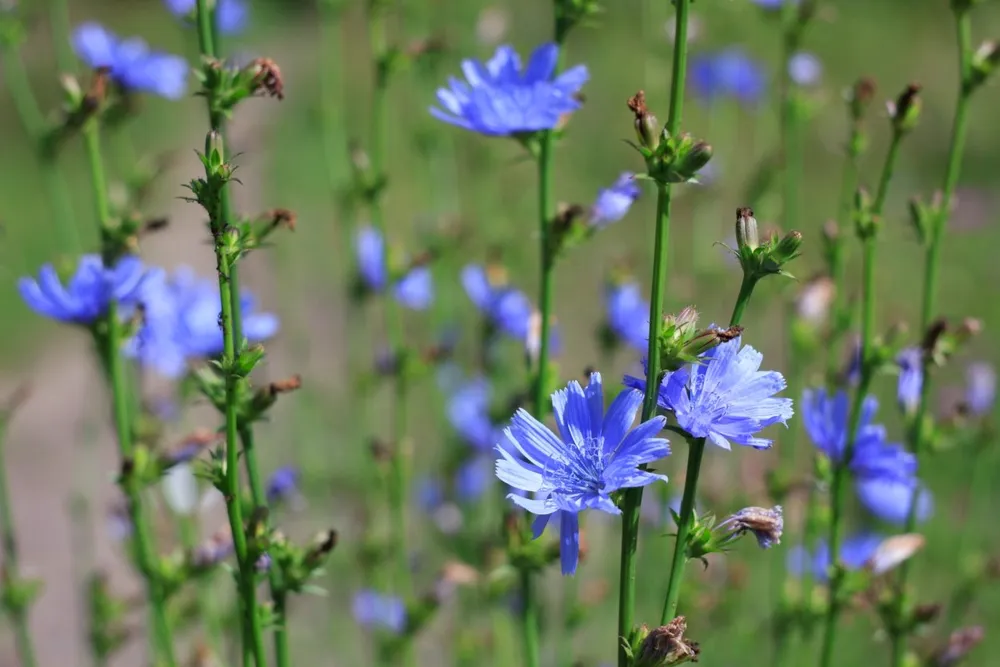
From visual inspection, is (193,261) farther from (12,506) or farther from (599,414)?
(599,414)

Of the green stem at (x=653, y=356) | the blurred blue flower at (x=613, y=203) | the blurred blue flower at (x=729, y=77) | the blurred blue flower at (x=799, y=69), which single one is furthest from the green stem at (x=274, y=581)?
the blurred blue flower at (x=729, y=77)

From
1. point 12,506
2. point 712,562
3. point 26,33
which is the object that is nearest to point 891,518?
point 712,562

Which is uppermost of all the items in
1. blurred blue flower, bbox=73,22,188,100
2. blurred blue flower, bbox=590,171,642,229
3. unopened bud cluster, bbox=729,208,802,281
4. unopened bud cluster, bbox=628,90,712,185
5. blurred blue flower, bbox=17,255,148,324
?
blurred blue flower, bbox=73,22,188,100

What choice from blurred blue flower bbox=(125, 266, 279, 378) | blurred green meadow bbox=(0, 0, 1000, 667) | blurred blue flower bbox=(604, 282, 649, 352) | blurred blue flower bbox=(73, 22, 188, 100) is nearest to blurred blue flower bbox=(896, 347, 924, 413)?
blurred green meadow bbox=(0, 0, 1000, 667)

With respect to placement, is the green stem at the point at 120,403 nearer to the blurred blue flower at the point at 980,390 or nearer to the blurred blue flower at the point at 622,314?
the blurred blue flower at the point at 622,314

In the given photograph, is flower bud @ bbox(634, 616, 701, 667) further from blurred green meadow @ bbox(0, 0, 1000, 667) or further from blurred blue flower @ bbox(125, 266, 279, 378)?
blurred blue flower @ bbox(125, 266, 279, 378)

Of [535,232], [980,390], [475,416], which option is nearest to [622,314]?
[475,416]
